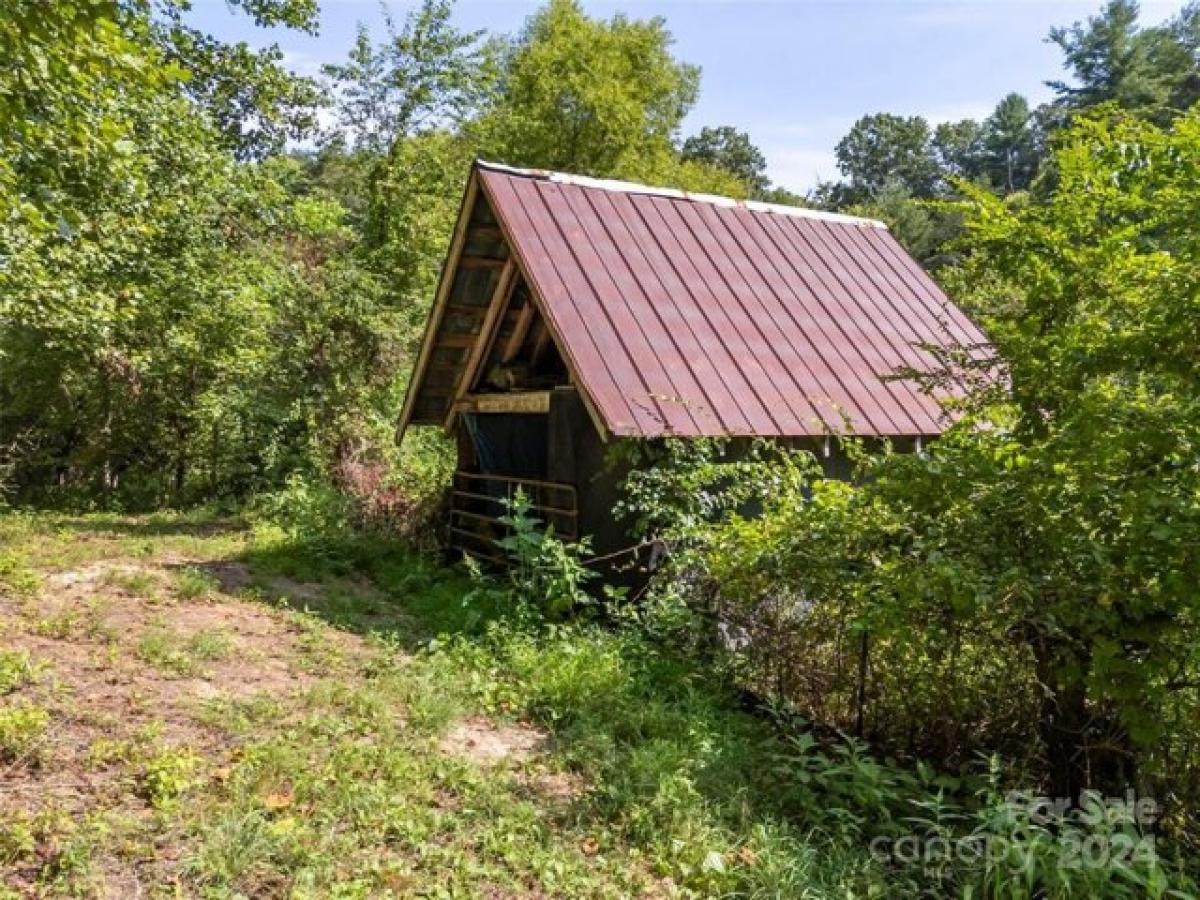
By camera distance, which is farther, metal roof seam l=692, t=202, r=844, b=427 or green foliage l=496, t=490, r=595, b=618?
metal roof seam l=692, t=202, r=844, b=427

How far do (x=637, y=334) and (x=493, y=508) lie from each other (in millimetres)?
3611

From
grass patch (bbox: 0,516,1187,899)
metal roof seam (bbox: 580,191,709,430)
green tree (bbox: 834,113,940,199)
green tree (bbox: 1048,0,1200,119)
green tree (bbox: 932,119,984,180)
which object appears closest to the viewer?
grass patch (bbox: 0,516,1187,899)

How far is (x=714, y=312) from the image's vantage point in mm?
7629

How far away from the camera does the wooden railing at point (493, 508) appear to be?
286 inches

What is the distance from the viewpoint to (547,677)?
4891 millimetres

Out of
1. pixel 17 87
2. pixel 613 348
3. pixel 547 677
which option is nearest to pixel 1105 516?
pixel 547 677

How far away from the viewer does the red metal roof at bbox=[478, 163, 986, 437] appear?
6.44m

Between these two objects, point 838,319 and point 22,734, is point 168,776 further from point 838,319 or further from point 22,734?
point 838,319

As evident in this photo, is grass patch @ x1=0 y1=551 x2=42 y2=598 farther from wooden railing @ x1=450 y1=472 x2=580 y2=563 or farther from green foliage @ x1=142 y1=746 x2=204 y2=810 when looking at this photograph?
wooden railing @ x1=450 y1=472 x2=580 y2=563

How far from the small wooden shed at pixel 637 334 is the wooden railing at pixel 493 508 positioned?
0.03m

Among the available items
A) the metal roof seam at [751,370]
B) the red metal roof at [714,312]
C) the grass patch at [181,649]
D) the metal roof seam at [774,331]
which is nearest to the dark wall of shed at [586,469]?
the red metal roof at [714,312]

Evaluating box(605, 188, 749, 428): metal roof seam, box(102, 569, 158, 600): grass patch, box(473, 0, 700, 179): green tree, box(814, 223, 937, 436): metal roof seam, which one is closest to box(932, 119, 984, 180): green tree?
box(473, 0, 700, 179): green tree

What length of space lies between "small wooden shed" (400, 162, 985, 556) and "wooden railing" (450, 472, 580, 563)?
0.03m

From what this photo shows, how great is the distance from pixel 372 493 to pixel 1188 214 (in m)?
9.79
